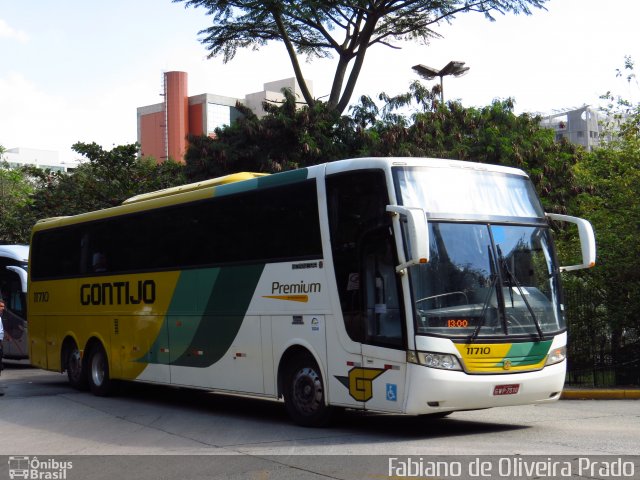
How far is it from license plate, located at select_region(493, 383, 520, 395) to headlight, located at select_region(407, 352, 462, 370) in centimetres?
58

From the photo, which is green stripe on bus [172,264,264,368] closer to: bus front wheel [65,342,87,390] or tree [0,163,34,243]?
bus front wheel [65,342,87,390]

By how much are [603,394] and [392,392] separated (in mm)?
6860

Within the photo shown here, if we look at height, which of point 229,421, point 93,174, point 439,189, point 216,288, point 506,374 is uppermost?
point 93,174

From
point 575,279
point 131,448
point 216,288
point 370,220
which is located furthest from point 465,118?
point 131,448

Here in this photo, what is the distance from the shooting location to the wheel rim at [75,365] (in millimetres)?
A: 17922

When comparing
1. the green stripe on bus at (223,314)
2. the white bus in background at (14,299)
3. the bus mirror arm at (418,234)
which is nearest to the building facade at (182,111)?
the white bus in background at (14,299)

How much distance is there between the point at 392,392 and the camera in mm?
10422

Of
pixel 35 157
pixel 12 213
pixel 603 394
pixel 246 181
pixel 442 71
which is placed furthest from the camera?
pixel 35 157

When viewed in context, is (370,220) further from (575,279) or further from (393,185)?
(575,279)

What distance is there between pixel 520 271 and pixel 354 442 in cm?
296

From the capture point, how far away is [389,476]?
26.7 ft

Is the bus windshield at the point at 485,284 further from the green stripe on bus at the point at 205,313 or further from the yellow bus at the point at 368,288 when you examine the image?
the green stripe on bus at the point at 205,313

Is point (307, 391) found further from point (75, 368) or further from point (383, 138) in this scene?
point (383, 138)

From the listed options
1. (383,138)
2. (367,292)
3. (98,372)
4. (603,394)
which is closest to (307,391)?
(367,292)
